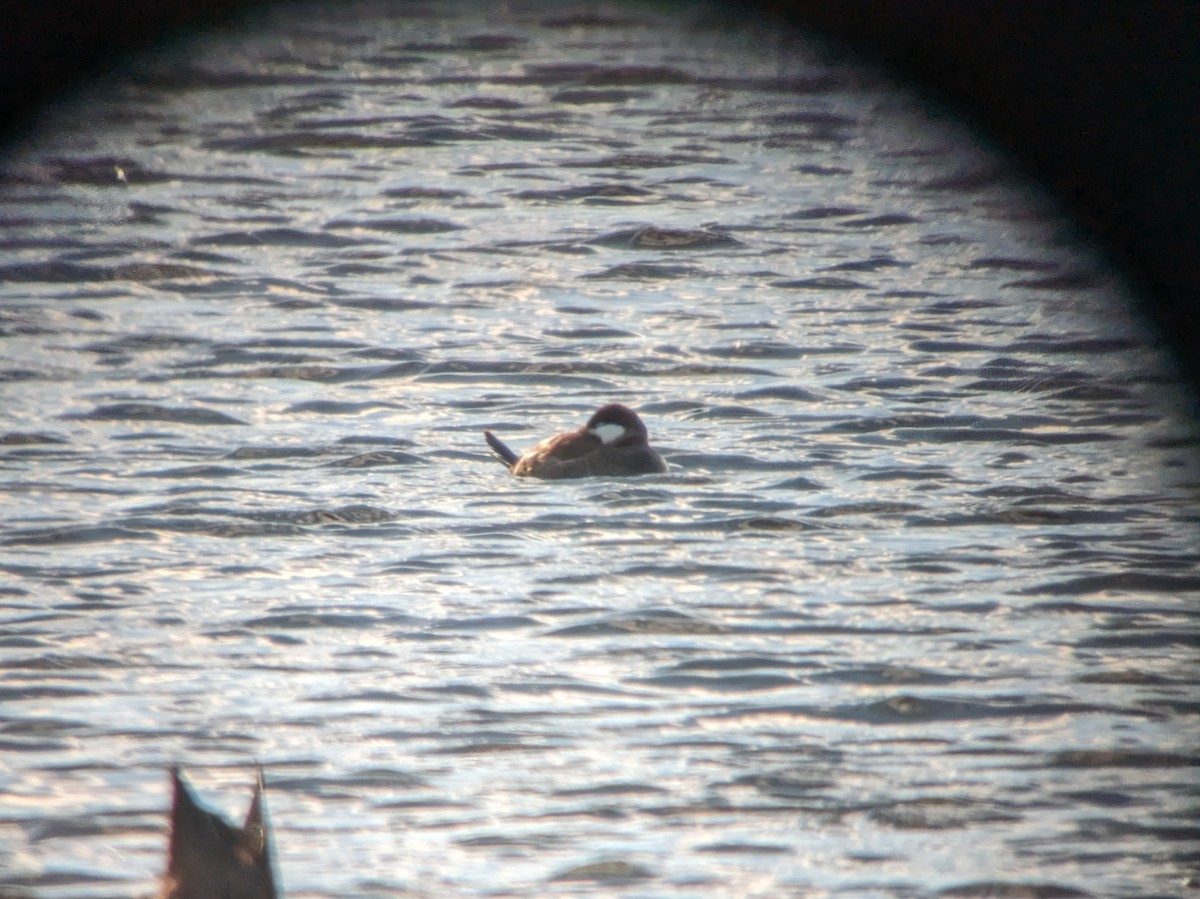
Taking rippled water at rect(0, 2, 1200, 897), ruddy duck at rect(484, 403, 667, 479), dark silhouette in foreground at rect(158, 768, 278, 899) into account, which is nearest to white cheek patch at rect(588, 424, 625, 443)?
ruddy duck at rect(484, 403, 667, 479)

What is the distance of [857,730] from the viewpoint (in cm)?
480

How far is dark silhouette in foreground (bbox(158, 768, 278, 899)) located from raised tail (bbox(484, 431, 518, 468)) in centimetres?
544

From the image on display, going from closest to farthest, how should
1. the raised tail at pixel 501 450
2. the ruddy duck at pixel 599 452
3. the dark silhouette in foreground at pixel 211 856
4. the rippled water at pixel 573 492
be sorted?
the dark silhouette in foreground at pixel 211 856, the rippled water at pixel 573 492, the ruddy duck at pixel 599 452, the raised tail at pixel 501 450

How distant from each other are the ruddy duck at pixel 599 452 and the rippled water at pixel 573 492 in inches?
4.1

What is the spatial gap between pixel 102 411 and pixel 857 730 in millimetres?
5257

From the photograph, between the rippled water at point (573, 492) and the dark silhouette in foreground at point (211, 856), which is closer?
the dark silhouette in foreground at point (211, 856)

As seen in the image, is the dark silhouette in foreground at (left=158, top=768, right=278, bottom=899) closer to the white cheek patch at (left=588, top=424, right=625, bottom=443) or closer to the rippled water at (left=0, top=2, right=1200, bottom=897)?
the rippled water at (left=0, top=2, right=1200, bottom=897)

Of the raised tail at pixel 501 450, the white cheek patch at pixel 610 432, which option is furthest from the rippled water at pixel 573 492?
the white cheek patch at pixel 610 432

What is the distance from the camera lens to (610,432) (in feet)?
26.7

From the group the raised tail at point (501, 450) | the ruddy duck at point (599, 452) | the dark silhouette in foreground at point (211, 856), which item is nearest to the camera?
the dark silhouette in foreground at point (211, 856)

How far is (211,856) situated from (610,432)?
5403 mm

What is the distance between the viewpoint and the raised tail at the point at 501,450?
8.37 m

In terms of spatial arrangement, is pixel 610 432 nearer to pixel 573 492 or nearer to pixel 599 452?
pixel 599 452

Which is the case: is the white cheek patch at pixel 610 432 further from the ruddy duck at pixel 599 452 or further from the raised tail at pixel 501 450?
the raised tail at pixel 501 450
